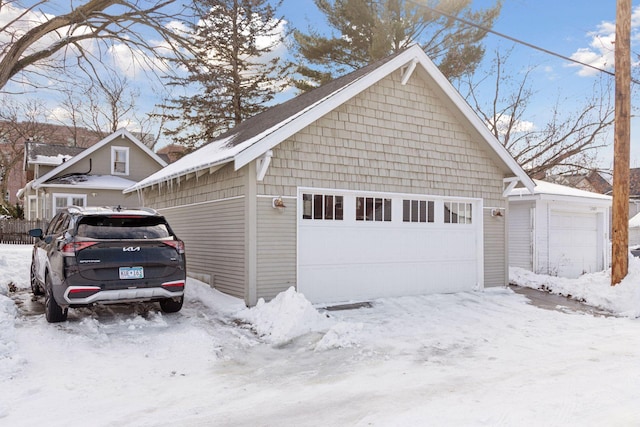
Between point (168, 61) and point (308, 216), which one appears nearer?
point (308, 216)

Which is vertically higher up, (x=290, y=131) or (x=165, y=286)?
(x=290, y=131)

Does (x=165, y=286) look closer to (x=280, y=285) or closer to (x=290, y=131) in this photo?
(x=280, y=285)

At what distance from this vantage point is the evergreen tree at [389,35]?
2325cm

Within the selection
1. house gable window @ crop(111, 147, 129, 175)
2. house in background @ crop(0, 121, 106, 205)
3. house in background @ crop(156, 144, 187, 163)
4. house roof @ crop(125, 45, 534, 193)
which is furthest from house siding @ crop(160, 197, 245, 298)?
house in background @ crop(0, 121, 106, 205)

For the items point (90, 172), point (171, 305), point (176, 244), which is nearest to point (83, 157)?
point (90, 172)

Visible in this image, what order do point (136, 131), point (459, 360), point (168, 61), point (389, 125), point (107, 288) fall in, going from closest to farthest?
point (459, 360)
point (107, 288)
point (389, 125)
point (168, 61)
point (136, 131)

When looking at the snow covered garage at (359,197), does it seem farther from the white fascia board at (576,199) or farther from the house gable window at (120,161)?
the house gable window at (120,161)

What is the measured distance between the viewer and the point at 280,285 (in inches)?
372

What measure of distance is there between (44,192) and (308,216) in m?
20.7

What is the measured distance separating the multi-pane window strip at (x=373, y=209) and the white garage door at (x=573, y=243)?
7.87m

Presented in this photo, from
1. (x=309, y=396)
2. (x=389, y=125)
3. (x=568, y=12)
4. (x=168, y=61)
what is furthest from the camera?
(x=168, y=61)

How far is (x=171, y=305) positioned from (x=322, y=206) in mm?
3470

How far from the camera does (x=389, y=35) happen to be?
22.9 m

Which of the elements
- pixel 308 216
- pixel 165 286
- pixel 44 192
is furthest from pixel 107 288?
pixel 44 192
